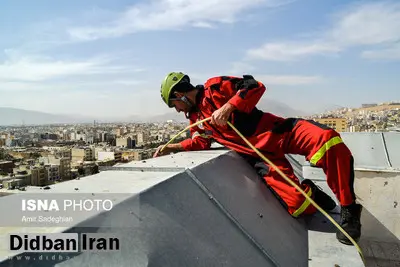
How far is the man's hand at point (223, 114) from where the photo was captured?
8.00 feet

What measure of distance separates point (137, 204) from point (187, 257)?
0.31 meters

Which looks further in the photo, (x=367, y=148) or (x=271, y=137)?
(x=367, y=148)

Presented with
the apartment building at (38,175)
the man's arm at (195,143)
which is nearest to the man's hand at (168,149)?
the man's arm at (195,143)

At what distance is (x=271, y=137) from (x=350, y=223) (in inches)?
28.1

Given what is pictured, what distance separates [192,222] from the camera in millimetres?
1634

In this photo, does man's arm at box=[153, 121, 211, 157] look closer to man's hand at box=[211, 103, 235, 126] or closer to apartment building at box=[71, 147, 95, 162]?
man's hand at box=[211, 103, 235, 126]

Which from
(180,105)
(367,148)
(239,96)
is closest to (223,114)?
(239,96)

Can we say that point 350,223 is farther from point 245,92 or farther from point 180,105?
point 180,105

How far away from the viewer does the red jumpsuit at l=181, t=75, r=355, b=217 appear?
2207 millimetres

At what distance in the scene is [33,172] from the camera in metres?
45.0

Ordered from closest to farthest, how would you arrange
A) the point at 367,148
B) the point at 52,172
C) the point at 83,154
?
the point at 367,148, the point at 52,172, the point at 83,154

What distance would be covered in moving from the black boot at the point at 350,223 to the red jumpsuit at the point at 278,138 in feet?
0.16

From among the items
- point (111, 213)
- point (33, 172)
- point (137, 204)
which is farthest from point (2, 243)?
point (33, 172)

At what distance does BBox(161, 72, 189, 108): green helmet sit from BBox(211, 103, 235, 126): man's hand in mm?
458
